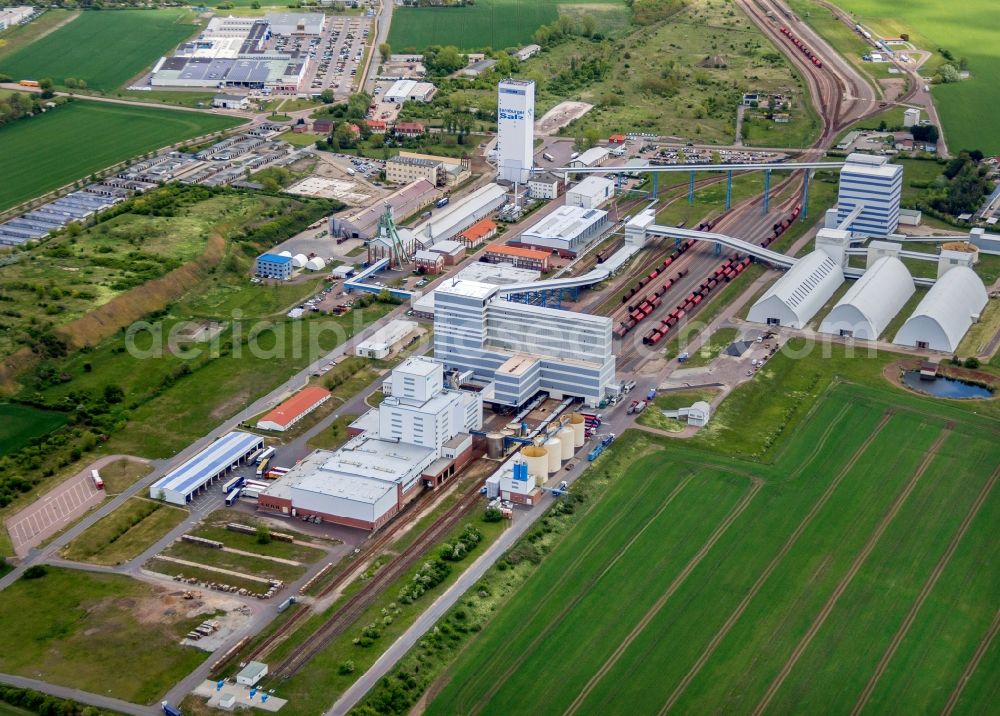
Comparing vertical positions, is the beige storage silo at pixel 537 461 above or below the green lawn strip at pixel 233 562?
above

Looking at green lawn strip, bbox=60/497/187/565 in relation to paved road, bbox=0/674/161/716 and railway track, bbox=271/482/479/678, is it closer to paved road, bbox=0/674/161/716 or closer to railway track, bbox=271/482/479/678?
paved road, bbox=0/674/161/716

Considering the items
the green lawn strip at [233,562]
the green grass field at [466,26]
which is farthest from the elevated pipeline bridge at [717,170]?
the green lawn strip at [233,562]

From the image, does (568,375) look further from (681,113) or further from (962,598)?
(681,113)

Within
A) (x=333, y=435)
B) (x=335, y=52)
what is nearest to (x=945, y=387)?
(x=333, y=435)

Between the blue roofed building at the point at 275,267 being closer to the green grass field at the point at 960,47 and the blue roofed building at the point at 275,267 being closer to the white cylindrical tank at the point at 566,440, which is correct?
the white cylindrical tank at the point at 566,440

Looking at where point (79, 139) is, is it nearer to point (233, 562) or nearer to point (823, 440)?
point (233, 562)

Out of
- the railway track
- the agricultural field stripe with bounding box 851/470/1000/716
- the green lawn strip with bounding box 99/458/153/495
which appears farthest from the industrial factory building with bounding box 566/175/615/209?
the green lawn strip with bounding box 99/458/153/495
